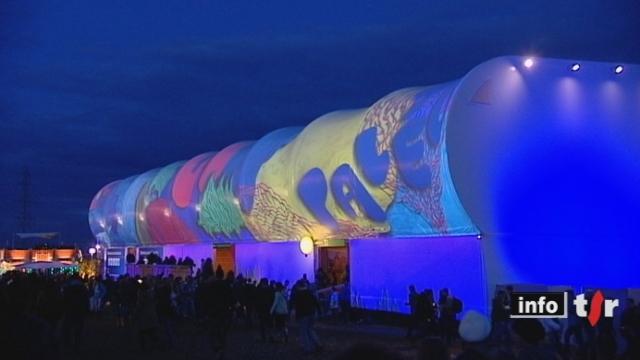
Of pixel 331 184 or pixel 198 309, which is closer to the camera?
pixel 198 309

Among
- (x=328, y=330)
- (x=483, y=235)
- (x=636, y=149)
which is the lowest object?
(x=328, y=330)

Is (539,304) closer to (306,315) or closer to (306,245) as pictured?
(306,315)

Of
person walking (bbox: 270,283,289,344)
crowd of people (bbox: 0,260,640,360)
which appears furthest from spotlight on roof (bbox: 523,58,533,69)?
person walking (bbox: 270,283,289,344)

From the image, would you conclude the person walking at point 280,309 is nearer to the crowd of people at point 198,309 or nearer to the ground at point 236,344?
the crowd of people at point 198,309

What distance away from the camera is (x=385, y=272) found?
2411 centimetres

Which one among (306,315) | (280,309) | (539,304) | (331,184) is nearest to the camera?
(539,304)

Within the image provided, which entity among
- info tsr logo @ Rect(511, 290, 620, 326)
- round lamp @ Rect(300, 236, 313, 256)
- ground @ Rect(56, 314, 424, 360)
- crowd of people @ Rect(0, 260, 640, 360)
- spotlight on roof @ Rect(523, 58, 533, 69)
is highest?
spotlight on roof @ Rect(523, 58, 533, 69)

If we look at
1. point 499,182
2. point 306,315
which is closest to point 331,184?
point 499,182

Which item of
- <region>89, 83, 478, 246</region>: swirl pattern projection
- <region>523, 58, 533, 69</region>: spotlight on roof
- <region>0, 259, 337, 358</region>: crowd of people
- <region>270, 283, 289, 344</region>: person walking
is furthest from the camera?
<region>89, 83, 478, 246</region>: swirl pattern projection

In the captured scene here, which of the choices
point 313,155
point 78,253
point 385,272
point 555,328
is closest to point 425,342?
point 555,328

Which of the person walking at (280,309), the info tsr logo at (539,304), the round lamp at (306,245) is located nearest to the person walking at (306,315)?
the person walking at (280,309)

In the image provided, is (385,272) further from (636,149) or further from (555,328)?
(555,328)

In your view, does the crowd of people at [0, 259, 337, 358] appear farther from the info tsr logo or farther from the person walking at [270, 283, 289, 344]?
the info tsr logo

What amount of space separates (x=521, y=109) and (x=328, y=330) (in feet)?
22.8
